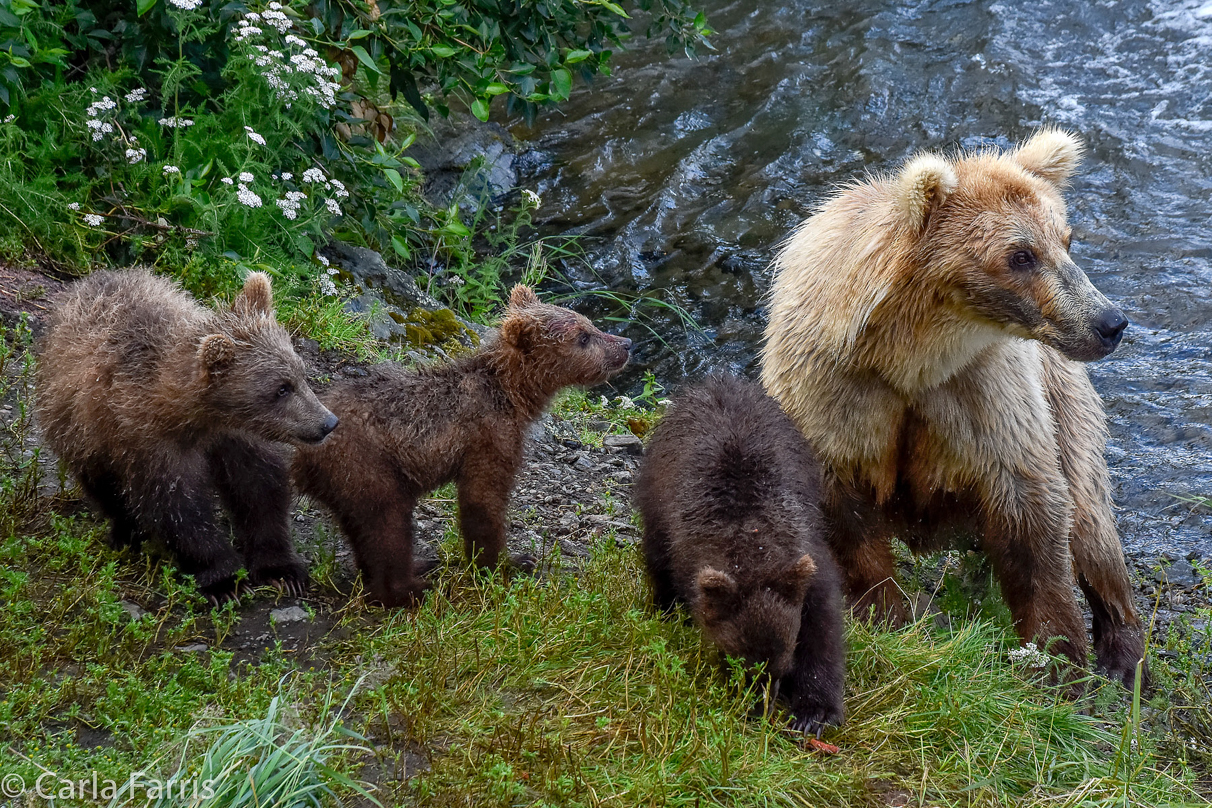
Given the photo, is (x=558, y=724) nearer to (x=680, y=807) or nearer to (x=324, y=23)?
(x=680, y=807)

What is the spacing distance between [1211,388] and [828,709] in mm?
4941

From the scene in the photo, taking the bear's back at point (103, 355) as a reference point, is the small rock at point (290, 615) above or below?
below

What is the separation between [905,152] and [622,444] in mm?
4694

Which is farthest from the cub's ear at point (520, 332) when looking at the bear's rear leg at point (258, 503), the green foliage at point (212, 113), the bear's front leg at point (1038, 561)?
the bear's front leg at point (1038, 561)

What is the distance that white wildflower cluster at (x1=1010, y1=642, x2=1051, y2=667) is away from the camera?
→ 499 cm

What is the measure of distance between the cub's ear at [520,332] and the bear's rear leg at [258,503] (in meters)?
1.19

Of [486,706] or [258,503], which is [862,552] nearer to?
[486,706]

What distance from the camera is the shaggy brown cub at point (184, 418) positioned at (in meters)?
4.78

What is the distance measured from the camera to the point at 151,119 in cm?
702

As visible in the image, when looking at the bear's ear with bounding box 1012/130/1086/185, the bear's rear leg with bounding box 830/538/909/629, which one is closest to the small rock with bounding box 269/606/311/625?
the bear's rear leg with bounding box 830/538/909/629

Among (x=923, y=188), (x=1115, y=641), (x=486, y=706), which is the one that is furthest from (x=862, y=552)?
(x=486, y=706)

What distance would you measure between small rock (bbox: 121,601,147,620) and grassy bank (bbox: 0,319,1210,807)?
1 cm

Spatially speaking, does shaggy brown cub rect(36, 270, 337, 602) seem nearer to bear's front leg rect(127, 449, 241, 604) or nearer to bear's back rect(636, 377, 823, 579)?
bear's front leg rect(127, 449, 241, 604)

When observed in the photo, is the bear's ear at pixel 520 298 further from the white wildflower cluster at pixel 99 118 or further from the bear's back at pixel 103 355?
the white wildflower cluster at pixel 99 118
